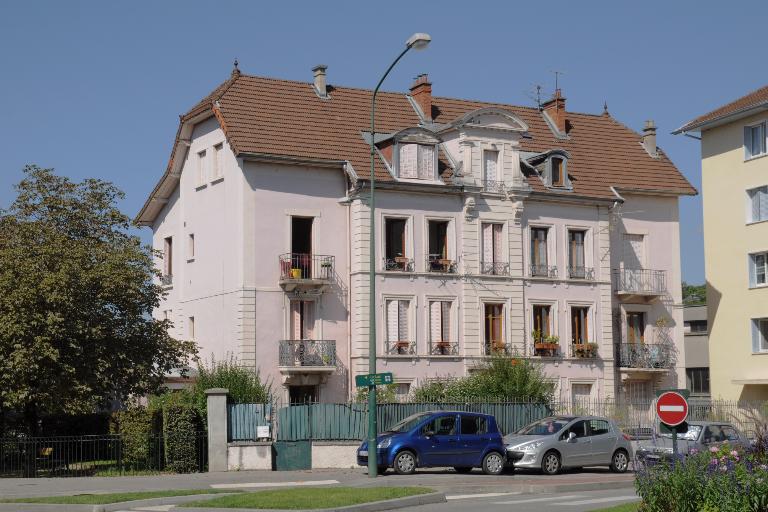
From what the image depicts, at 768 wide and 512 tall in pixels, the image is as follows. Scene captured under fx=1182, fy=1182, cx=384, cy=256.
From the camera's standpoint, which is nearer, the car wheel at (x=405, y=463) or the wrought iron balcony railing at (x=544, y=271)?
the car wheel at (x=405, y=463)

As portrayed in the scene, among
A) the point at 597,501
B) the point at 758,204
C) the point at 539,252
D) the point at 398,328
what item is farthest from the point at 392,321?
the point at 597,501

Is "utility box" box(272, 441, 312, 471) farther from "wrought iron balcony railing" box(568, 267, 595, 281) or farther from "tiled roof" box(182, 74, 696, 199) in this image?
"wrought iron balcony railing" box(568, 267, 595, 281)

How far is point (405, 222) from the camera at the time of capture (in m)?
43.3

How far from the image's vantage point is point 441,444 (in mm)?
29859

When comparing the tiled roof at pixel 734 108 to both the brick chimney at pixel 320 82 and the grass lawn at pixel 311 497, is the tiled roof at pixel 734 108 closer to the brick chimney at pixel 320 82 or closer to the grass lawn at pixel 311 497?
the brick chimney at pixel 320 82

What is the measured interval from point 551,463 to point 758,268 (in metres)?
22.4

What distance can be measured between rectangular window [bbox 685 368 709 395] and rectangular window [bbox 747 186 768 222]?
17.8 m

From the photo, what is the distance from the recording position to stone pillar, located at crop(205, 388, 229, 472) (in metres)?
32.2

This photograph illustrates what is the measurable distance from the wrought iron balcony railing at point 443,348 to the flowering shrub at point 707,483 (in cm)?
2646

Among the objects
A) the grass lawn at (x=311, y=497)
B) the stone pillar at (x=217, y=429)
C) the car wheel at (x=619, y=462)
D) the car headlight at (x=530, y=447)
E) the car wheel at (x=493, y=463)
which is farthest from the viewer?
the stone pillar at (x=217, y=429)

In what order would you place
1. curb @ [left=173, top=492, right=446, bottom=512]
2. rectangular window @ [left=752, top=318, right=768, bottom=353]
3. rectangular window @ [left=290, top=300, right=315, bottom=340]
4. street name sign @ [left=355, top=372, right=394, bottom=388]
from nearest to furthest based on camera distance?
curb @ [left=173, top=492, right=446, bottom=512], street name sign @ [left=355, top=372, right=394, bottom=388], rectangular window @ [left=290, top=300, right=315, bottom=340], rectangular window @ [left=752, top=318, right=768, bottom=353]

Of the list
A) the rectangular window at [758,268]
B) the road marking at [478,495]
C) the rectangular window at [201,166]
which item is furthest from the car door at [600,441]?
the rectangular window at [758,268]

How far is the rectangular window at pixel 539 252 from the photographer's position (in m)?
46.0

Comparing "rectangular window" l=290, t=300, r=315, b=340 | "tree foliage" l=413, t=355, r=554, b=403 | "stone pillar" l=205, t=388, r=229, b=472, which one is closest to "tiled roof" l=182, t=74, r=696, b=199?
"rectangular window" l=290, t=300, r=315, b=340
